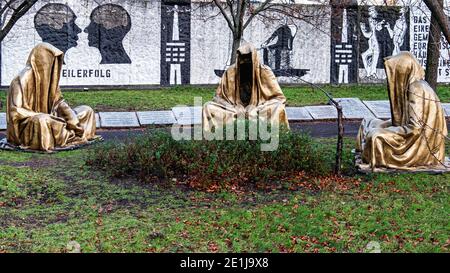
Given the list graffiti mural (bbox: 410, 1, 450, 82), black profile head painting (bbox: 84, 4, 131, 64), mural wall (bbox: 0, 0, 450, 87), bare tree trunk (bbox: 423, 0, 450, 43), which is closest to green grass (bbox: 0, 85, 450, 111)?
mural wall (bbox: 0, 0, 450, 87)

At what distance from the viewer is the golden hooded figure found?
1177cm

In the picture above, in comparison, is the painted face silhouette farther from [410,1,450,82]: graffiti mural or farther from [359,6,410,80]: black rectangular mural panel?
[410,1,450,82]: graffiti mural

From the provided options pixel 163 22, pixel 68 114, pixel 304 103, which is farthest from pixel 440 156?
pixel 163 22

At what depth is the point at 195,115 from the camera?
598 inches

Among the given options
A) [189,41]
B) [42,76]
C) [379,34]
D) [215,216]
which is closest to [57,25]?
[189,41]

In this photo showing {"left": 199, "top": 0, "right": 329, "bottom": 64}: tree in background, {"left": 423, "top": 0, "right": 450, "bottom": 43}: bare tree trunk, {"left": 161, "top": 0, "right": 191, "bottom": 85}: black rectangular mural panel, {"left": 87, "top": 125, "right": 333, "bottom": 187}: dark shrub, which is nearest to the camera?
{"left": 423, "top": 0, "right": 450, "bottom": 43}: bare tree trunk

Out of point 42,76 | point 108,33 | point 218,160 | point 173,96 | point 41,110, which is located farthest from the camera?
point 108,33

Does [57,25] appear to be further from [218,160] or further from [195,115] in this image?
[218,160]

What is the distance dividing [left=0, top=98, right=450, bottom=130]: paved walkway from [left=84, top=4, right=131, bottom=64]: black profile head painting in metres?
3.74

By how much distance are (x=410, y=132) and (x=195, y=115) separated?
19.9 feet

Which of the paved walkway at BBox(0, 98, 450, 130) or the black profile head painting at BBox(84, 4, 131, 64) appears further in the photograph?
the black profile head painting at BBox(84, 4, 131, 64)

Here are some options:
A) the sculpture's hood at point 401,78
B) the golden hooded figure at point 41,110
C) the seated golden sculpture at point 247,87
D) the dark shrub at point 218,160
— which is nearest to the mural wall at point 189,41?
the golden hooded figure at point 41,110

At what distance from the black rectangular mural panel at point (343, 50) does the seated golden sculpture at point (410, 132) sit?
10329 mm

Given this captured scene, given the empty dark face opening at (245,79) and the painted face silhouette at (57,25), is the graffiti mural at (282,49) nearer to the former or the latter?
the painted face silhouette at (57,25)
